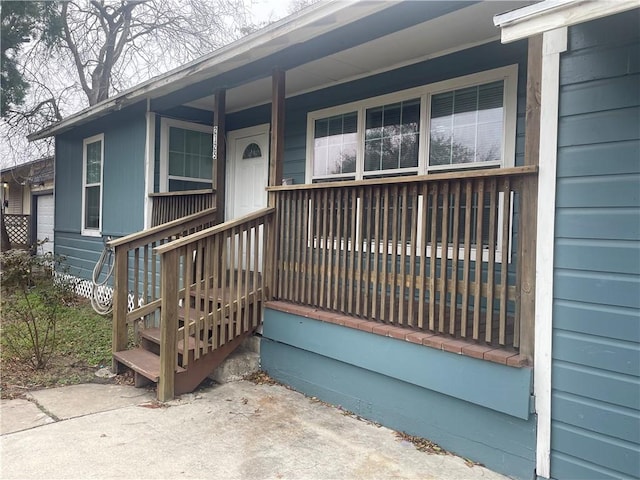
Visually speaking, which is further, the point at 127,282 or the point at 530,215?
the point at 127,282

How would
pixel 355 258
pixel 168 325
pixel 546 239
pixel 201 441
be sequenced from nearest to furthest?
pixel 546 239, pixel 201 441, pixel 168 325, pixel 355 258

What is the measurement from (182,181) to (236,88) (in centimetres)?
192

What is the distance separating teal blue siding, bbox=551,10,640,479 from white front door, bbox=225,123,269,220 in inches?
166

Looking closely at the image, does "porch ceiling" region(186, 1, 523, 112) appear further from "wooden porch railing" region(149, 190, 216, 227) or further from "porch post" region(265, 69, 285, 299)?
"wooden porch railing" region(149, 190, 216, 227)

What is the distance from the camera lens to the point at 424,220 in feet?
10.5

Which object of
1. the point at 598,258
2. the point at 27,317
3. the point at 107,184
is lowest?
the point at 27,317

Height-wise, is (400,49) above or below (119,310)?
above

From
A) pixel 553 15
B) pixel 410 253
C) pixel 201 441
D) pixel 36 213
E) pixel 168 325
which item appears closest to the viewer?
pixel 553 15

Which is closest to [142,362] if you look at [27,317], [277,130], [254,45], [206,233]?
[206,233]

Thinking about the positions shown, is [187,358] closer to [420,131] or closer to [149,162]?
[420,131]

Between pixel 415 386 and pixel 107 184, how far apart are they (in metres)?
6.34

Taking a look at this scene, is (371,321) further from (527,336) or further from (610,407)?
(610,407)

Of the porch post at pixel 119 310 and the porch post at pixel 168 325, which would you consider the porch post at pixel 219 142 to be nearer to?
the porch post at pixel 119 310

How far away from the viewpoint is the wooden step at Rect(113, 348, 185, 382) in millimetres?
3921
